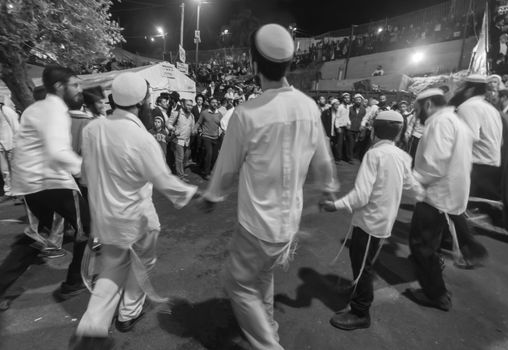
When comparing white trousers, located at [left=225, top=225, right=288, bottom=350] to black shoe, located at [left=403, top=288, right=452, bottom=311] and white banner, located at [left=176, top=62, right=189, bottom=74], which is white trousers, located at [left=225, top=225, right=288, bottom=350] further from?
white banner, located at [left=176, top=62, right=189, bottom=74]

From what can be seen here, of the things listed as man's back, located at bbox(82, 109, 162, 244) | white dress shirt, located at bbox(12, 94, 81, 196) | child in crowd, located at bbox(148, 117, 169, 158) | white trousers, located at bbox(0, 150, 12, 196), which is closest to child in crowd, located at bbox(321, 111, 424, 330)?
man's back, located at bbox(82, 109, 162, 244)

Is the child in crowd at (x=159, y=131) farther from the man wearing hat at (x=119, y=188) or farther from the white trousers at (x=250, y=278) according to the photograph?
the white trousers at (x=250, y=278)

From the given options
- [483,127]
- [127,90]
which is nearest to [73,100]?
[127,90]

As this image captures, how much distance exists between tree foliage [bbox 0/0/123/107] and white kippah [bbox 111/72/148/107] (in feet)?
18.8

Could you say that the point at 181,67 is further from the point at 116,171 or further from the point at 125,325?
the point at 125,325

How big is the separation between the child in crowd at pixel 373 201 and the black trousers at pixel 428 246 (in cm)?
41

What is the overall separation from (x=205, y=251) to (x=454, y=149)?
291cm

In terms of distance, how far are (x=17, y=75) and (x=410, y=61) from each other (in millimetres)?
17509

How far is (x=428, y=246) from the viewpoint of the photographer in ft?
9.09

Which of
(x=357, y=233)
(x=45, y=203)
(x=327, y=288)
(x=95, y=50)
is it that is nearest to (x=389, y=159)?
(x=357, y=233)

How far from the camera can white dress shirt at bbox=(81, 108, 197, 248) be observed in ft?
6.48

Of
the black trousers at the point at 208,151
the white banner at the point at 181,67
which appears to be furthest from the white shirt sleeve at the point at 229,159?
the white banner at the point at 181,67

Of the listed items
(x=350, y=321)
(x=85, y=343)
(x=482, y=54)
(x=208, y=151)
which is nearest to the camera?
(x=85, y=343)

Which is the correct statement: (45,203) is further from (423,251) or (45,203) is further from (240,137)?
(423,251)
